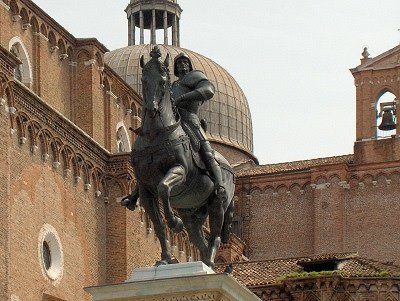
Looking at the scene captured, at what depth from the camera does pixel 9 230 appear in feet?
78.5

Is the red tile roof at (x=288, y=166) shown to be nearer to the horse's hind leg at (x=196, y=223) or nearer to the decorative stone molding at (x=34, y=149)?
the decorative stone molding at (x=34, y=149)

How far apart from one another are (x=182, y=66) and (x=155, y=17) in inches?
1318

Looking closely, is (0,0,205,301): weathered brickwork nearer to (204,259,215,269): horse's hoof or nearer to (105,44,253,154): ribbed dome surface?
(105,44,253,154): ribbed dome surface

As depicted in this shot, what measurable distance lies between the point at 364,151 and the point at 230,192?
31077 millimetres

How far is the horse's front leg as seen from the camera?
944 cm

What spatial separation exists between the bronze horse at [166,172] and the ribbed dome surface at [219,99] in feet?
102

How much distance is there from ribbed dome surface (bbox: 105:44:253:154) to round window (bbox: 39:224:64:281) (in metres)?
15.2

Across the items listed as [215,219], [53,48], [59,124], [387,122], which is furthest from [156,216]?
[387,122]

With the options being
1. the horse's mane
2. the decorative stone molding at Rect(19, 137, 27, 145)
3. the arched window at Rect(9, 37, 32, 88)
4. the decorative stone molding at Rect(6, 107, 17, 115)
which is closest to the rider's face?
the horse's mane

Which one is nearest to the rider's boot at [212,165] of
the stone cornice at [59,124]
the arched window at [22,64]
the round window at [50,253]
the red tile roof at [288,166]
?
the stone cornice at [59,124]

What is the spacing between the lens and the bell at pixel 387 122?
4109 cm

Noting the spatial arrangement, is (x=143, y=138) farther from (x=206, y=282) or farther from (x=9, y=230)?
(x=9, y=230)

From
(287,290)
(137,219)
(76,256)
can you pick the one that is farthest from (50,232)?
(287,290)

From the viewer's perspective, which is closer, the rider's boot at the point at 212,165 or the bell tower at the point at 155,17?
the rider's boot at the point at 212,165
